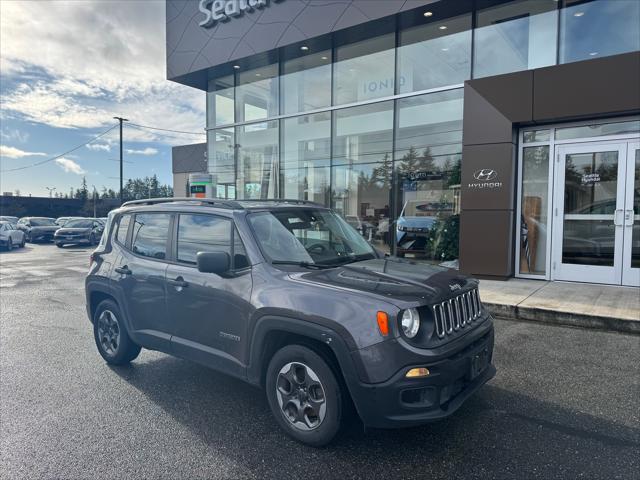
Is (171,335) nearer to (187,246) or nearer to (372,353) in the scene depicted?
(187,246)

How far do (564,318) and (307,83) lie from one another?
10503 mm

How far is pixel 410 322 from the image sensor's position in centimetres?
303

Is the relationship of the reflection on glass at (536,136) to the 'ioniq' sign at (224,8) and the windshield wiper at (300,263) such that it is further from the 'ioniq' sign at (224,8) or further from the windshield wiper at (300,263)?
the 'ioniq' sign at (224,8)

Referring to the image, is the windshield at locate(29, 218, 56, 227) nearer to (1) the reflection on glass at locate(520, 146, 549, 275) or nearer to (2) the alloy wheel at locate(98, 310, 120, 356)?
(2) the alloy wheel at locate(98, 310, 120, 356)

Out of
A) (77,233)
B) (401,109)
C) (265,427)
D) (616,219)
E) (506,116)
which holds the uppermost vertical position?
(401,109)

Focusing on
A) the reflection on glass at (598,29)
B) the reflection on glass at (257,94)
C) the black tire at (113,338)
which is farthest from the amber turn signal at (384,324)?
the reflection on glass at (257,94)

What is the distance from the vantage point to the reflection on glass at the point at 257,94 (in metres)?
15.0

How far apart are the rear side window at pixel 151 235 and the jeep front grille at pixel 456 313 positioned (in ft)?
8.78

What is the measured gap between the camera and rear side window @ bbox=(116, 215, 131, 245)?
500cm

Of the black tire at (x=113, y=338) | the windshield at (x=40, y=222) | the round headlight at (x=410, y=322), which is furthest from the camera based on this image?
the windshield at (x=40, y=222)

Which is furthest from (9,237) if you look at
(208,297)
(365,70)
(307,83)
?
(208,297)

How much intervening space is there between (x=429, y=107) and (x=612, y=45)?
3.98m

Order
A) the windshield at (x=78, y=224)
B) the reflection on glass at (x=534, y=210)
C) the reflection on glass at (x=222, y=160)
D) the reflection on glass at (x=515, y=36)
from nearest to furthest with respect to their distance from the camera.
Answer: the reflection on glass at (x=534, y=210)
the reflection on glass at (x=515, y=36)
the reflection on glass at (x=222, y=160)
the windshield at (x=78, y=224)

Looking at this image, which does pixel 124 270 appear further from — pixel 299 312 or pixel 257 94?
pixel 257 94
